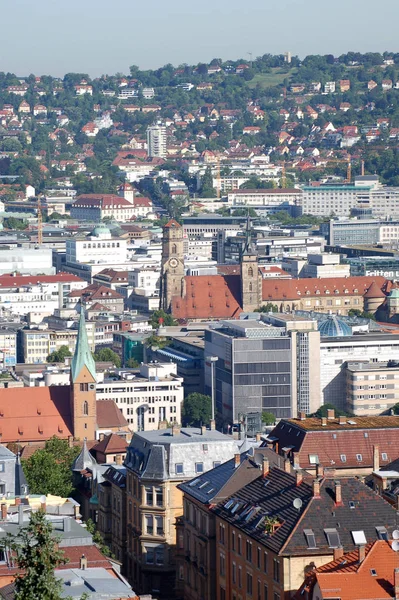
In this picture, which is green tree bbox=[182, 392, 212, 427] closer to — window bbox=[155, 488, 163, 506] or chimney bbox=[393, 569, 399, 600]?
window bbox=[155, 488, 163, 506]

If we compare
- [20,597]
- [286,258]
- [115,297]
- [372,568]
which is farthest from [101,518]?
[286,258]

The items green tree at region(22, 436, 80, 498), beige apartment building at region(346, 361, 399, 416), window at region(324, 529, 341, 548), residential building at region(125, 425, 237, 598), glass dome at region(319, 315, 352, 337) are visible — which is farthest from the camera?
glass dome at region(319, 315, 352, 337)

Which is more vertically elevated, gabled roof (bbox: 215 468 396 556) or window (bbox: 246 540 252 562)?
gabled roof (bbox: 215 468 396 556)

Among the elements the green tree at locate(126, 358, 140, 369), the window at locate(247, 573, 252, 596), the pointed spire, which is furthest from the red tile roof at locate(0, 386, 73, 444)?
the green tree at locate(126, 358, 140, 369)

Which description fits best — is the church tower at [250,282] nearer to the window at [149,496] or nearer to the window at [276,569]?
the window at [149,496]

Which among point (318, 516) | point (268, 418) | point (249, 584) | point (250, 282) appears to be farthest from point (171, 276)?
point (318, 516)

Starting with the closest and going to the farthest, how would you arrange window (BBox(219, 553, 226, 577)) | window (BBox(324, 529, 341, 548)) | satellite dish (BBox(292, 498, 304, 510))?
window (BBox(324, 529, 341, 548)) → satellite dish (BBox(292, 498, 304, 510)) → window (BBox(219, 553, 226, 577))

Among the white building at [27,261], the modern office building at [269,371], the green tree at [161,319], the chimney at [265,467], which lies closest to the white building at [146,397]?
the modern office building at [269,371]
